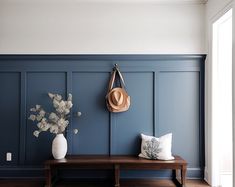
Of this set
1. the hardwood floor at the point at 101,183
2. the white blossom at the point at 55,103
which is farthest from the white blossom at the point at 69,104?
the hardwood floor at the point at 101,183

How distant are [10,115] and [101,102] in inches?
53.4

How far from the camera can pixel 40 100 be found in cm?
366

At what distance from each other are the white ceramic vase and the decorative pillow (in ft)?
3.52

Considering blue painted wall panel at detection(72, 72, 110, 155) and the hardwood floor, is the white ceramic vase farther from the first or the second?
the hardwood floor

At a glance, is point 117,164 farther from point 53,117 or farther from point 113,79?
point 113,79

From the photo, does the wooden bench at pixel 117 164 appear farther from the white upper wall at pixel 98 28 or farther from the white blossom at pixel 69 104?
the white upper wall at pixel 98 28

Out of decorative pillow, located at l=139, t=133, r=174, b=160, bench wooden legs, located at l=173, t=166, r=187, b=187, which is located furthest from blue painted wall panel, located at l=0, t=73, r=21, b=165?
bench wooden legs, located at l=173, t=166, r=187, b=187

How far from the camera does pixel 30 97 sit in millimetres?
3656

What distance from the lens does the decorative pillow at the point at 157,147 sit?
10.9ft

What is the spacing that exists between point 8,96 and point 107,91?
146 cm

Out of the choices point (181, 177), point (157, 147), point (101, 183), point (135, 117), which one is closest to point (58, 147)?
point (101, 183)

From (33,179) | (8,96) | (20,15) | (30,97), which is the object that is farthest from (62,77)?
(33,179)

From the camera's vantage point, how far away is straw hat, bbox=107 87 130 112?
11.3 ft

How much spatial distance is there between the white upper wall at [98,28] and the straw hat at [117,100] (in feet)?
2.01
